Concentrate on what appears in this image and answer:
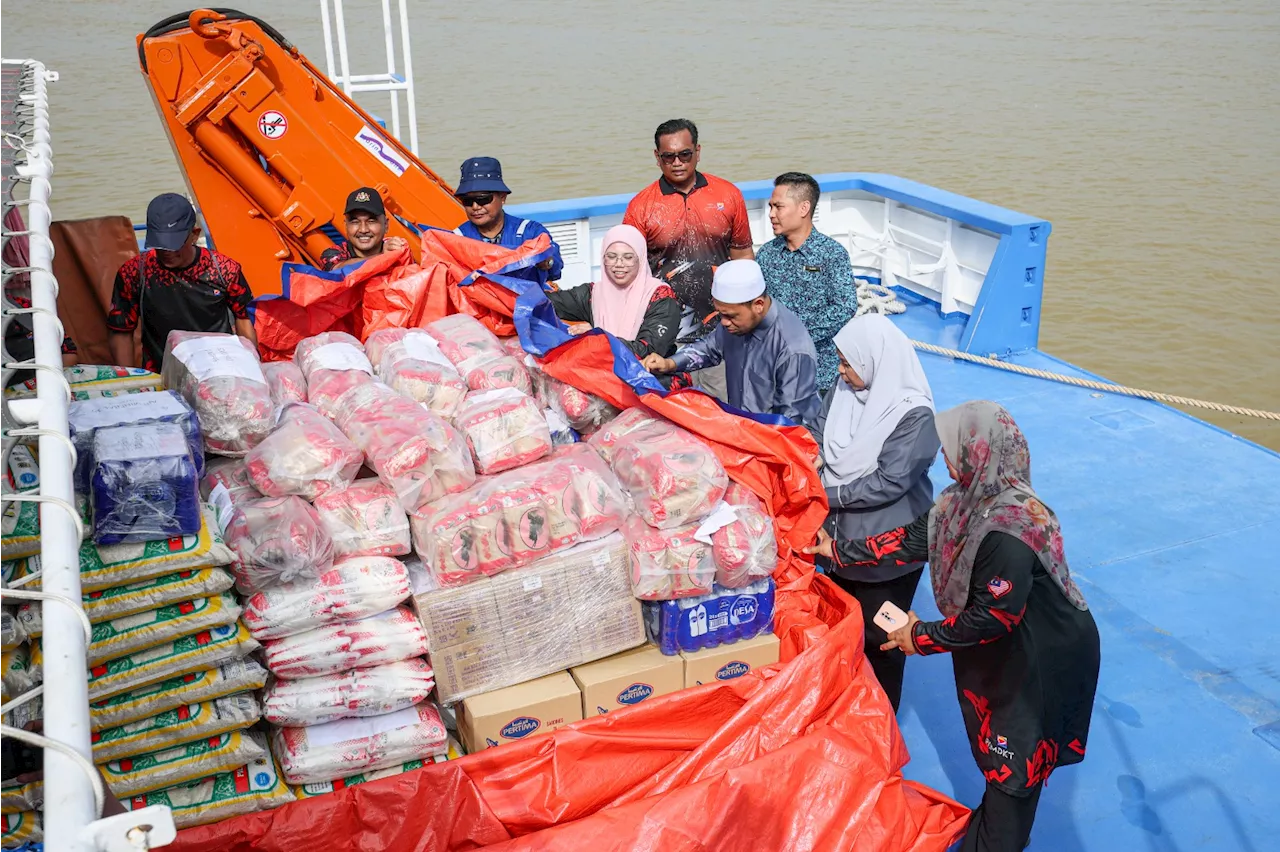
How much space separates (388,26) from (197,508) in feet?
14.8

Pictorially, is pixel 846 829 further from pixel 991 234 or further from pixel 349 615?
pixel 991 234

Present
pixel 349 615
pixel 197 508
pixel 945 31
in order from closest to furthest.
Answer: pixel 197 508 < pixel 349 615 < pixel 945 31

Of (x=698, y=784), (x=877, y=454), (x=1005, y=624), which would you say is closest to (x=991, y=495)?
(x=1005, y=624)

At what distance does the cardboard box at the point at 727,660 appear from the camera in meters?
2.87

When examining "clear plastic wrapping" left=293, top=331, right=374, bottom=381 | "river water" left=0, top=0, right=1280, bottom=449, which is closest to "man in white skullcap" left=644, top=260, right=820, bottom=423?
"clear plastic wrapping" left=293, top=331, right=374, bottom=381

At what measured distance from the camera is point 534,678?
2795 millimetres

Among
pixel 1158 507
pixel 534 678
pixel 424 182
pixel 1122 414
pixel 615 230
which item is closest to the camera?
pixel 534 678

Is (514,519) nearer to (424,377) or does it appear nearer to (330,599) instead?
(330,599)

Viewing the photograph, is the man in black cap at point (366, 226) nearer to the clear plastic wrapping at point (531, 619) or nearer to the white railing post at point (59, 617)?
the clear plastic wrapping at point (531, 619)

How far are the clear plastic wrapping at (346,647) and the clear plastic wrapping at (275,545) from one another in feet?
0.50

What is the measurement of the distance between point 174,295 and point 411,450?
147 cm

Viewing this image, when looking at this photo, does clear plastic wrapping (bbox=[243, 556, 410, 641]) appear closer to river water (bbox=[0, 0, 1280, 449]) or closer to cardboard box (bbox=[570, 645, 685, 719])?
cardboard box (bbox=[570, 645, 685, 719])

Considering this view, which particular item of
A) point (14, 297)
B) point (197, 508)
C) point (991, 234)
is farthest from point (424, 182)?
point (991, 234)

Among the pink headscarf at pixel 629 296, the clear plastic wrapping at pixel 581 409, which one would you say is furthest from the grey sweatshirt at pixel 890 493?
the pink headscarf at pixel 629 296
